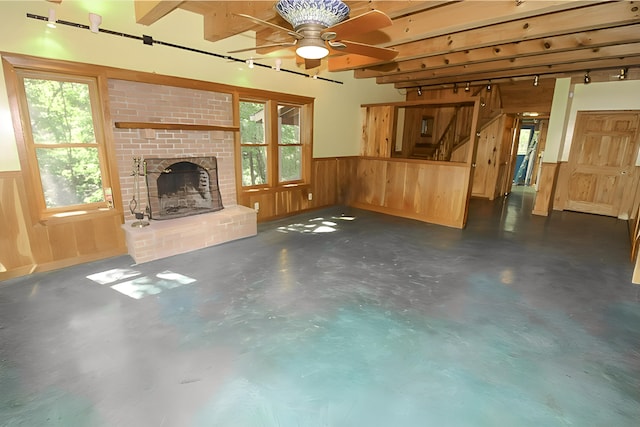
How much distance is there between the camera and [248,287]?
3047 mm

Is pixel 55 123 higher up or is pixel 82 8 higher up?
pixel 82 8

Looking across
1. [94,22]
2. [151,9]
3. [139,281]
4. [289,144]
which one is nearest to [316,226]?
[289,144]

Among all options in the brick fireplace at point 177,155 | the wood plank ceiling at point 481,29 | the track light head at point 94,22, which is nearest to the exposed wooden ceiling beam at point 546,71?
the wood plank ceiling at point 481,29

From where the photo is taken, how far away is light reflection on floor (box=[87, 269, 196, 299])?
114 inches

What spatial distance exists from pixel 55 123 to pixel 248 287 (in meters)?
2.68

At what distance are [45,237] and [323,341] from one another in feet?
10.3

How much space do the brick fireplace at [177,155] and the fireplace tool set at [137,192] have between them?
0.05ft

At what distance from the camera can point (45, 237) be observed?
3.24 metres

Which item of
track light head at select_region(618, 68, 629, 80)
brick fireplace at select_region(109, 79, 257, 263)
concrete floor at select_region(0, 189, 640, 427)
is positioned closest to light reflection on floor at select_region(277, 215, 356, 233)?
brick fireplace at select_region(109, 79, 257, 263)

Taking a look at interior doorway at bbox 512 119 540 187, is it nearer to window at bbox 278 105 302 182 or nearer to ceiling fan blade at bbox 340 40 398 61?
window at bbox 278 105 302 182

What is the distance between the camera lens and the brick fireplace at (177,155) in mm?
3572

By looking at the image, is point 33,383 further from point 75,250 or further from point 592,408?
point 592,408

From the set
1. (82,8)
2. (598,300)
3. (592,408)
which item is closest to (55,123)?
(82,8)

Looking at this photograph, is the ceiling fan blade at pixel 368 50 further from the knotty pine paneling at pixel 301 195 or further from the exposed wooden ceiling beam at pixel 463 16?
the knotty pine paneling at pixel 301 195
